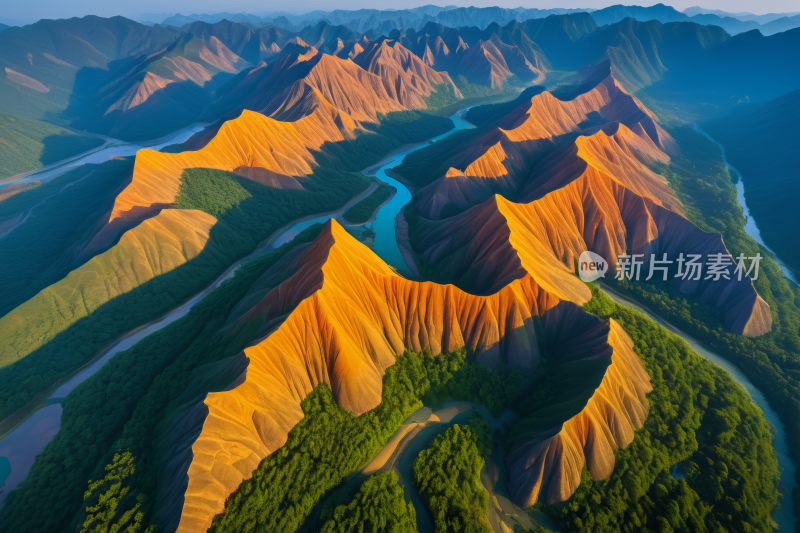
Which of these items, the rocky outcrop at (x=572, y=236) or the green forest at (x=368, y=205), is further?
the green forest at (x=368, y=205)

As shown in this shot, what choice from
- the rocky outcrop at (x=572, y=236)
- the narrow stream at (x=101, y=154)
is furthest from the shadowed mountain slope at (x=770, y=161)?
the narrow stream at (x=101, y=154)

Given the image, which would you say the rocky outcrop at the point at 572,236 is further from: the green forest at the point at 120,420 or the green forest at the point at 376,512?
the green forest at the point at 120,420

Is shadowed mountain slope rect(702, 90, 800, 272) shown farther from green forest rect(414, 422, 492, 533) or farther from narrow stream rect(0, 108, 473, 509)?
narrow stream rect(0, 108, 473, 509)

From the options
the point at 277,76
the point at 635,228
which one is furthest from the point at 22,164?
the point at 635,228

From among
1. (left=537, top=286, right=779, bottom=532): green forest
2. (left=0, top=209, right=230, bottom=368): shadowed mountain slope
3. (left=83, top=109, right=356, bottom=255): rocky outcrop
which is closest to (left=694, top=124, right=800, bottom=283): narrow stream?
(left=537, top=286, right=779, bottom=532): green forest

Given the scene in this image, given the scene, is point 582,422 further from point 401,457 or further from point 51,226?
point 51,226
